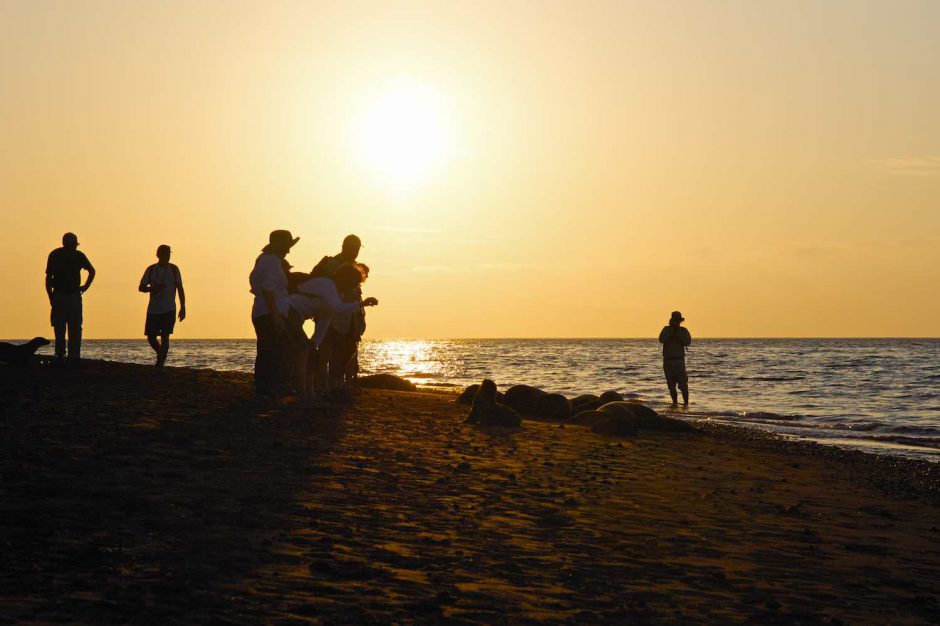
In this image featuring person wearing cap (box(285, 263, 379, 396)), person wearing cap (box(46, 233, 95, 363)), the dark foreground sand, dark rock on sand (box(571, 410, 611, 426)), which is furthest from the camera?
dark rock on sand (box(571, 410, 611, 426))

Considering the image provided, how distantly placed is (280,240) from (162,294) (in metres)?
4.15

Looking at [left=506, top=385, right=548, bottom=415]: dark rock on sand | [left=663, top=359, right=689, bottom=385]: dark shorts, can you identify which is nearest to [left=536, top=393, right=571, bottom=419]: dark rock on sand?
[left=506, top=385, right=548, bottom=415]: dark rock on sand

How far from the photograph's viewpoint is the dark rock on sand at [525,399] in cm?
1756

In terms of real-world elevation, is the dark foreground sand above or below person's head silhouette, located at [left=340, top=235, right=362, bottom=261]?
below

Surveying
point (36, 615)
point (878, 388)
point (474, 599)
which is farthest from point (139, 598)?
point (878, 388)

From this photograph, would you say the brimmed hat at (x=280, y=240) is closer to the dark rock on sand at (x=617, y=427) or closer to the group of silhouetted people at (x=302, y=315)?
the group of silhouetted people at (x=302, y=315)

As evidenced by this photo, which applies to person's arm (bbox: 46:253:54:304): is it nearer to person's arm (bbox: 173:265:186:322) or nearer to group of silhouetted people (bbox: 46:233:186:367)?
group of silhouetted people (bbox: 46:233:186:367)

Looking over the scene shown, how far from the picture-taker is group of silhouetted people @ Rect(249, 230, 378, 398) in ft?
36.6

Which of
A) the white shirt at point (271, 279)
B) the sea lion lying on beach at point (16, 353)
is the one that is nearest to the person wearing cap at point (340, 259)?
the white shirt at point (271, 279)

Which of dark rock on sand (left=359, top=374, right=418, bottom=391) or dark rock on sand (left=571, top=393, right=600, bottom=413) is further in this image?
dark rock on sand (left=359, top=374, right=418, bottom=391)

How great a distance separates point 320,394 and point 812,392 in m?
22.2

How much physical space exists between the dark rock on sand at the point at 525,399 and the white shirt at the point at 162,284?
6548 millimetres

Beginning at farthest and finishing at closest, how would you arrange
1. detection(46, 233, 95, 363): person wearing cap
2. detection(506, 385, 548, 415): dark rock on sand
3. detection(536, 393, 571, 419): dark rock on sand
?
detection(506, 385, 548, 415): dark rock on sand → detection(536, 393, 571, 419): dark rock on sand → detection(46, 233, 95, 363): person wearing cap

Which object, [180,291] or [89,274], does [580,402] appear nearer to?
[180,291]
